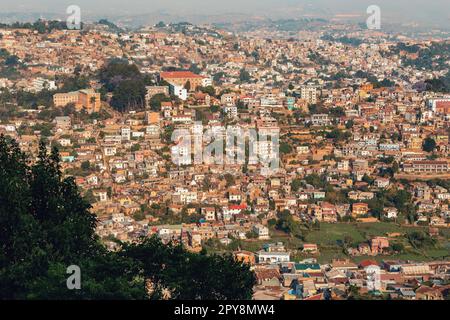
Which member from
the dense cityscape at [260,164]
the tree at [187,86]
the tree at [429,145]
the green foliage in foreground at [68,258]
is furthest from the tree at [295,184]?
the green foliage in foreground at [68,258]

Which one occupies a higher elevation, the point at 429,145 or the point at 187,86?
the point at 187,86

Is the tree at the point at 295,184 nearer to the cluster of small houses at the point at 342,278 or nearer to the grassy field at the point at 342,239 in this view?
the grassy field at the point at 342,239

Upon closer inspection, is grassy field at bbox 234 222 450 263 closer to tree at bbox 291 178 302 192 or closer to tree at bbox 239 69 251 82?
tree at bbox 291 178 302 192

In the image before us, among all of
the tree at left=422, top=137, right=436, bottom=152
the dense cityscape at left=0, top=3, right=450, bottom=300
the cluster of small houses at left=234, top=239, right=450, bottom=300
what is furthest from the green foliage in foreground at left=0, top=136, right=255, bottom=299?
the tree at left=422, top=137, right=436, bottom=152

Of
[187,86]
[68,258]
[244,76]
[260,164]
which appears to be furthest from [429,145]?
[68,258]

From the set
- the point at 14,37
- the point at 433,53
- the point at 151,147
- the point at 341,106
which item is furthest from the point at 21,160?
the point at 433,53

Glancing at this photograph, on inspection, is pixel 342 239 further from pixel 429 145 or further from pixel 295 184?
pixel 429 145

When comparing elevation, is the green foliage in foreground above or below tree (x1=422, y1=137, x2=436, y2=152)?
above

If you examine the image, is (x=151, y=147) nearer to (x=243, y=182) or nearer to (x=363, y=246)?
(x=243, y=182)
